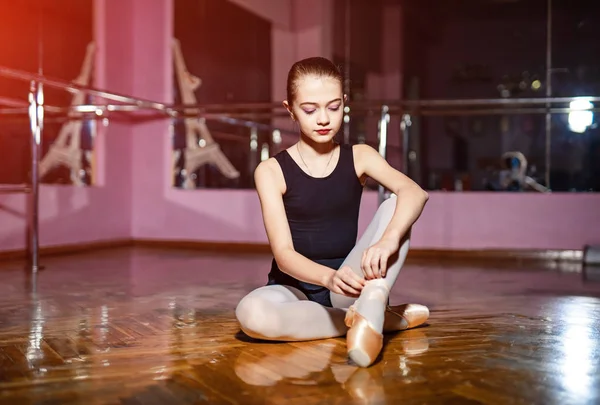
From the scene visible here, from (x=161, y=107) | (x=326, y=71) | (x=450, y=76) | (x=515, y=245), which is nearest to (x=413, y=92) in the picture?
(x=450, y=76)

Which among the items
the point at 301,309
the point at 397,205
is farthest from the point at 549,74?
the point at 301,309

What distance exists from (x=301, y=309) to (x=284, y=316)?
0.17 feet

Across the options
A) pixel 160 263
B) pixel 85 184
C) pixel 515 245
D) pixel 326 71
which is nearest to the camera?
pixel 326 71

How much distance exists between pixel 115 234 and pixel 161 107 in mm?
927

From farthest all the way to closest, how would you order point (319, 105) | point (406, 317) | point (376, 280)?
point (406, 317)
point (319, 105)
point (376, 280)

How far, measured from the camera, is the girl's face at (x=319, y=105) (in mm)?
1535

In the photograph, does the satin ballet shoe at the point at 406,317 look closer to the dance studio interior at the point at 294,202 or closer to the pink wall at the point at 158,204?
the dance studio interior at the point at 294,202

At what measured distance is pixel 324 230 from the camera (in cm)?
166

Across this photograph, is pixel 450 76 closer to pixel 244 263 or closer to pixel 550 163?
pixel 550 163

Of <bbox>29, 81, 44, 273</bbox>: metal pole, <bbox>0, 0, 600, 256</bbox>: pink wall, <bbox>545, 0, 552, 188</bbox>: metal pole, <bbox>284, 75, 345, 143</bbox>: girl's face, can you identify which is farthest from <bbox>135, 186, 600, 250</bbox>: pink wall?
<bbox>284, 75, 345, 143</bbox>: girl's face

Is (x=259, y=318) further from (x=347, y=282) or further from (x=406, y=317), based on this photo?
(x=406, y=317)

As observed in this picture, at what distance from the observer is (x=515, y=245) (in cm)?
389

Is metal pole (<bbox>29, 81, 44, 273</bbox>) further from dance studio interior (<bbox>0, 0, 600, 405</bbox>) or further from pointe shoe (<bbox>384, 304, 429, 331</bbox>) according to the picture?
pointe shoe (<bbox>384, 304, 429, 331</bbox>)

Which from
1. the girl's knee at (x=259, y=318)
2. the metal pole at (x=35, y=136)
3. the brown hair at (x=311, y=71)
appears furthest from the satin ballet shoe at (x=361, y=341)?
the metal pole at (x=35, y=136)
